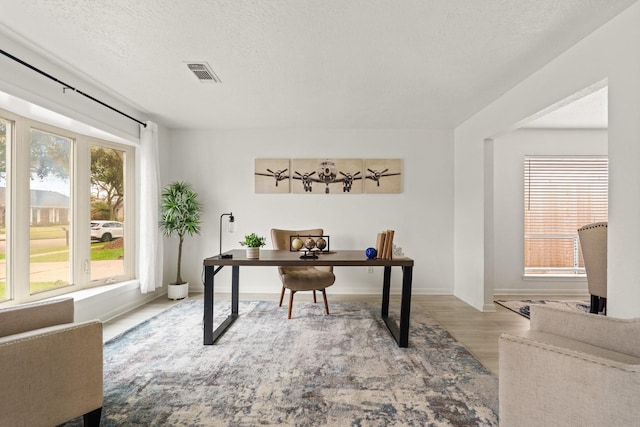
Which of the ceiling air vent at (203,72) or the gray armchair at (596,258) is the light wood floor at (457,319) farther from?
the ceiling air vent at (203,72)

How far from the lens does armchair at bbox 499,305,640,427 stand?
42.3 inches

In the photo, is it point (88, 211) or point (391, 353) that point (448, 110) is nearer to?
point (391, 353)

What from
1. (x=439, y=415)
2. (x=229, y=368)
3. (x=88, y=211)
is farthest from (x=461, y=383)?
(x=88, y=211)

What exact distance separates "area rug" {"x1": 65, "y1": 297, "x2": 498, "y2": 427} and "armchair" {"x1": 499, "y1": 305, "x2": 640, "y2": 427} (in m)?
0.56

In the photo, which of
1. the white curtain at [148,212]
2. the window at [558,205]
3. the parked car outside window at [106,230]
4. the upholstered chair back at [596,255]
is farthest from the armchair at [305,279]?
the window at [558,205]

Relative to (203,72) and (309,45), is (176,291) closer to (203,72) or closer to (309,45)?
(203,72)

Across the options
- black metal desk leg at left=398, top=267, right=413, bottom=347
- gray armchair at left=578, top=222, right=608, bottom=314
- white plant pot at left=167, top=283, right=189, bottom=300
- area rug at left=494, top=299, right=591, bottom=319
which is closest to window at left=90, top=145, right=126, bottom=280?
white plant pot at left=167, top=283, right=189, bottom=300

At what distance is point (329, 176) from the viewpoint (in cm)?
473

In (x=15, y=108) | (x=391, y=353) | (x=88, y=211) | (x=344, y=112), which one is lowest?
(x=391, y=353)

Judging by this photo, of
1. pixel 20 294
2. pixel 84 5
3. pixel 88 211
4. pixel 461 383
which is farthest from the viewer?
pixel 88 211

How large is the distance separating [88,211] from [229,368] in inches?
102

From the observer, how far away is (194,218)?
4.33 m

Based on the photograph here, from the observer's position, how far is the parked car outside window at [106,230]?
3.75 meters

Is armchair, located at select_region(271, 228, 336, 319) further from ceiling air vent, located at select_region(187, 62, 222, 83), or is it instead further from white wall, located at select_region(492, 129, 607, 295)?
white wall, located at select_region(492, 129, 607, 295)
